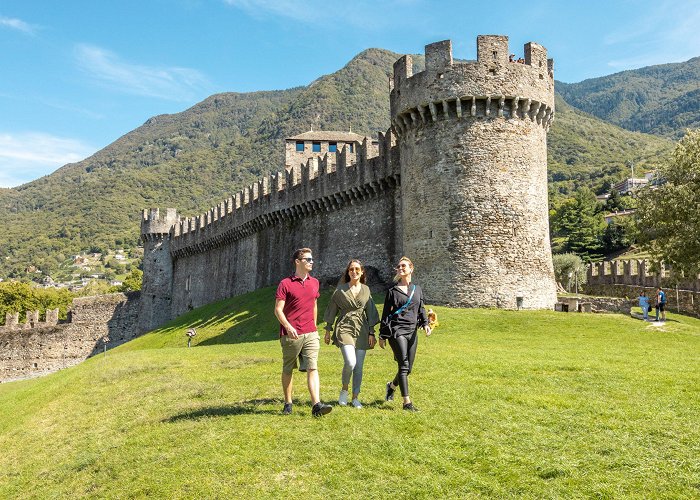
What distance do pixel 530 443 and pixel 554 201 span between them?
4393 inches

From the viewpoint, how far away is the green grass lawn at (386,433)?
282 inches

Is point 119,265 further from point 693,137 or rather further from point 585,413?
point 585,413

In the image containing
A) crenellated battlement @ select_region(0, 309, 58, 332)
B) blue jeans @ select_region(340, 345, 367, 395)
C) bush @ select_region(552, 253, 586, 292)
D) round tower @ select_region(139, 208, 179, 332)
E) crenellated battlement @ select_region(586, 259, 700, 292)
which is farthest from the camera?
round tower @ select_region(139, 208, 179, 332)

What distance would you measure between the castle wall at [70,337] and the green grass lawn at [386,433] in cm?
3868

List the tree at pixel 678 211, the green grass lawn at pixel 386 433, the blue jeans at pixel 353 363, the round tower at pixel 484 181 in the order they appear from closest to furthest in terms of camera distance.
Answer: the green grass lawn at pixel 386 433, the blue jeans at pixel 353 363, the round tower at pixel 484 181, the tree at pixel 678 211

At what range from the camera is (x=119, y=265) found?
585 feet

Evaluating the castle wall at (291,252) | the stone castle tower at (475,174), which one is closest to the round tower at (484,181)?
the stone castle tower at (475,174)

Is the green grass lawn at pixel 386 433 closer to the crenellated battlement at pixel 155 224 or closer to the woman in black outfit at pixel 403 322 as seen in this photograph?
the woman in black outfit at pixel 403 322

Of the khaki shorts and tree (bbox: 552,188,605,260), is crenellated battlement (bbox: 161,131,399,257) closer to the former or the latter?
the khaki shorts

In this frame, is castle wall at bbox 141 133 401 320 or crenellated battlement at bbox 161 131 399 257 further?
crenellated battlement at bbox 161 131 399 257

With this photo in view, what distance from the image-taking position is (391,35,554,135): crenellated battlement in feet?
83.2

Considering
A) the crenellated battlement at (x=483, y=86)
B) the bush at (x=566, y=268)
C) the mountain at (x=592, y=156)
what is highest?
the mountain at (x=592, y=156)

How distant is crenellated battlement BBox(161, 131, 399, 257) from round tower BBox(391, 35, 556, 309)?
237 inches

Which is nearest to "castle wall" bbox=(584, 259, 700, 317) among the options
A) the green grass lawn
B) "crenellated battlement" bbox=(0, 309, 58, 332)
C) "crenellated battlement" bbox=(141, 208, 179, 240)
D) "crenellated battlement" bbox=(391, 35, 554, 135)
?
"crenellated battlement" bbox=(391, 35, 554, 135)
